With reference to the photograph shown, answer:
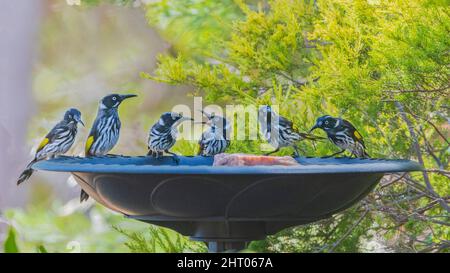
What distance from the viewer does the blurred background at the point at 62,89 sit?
215 inches

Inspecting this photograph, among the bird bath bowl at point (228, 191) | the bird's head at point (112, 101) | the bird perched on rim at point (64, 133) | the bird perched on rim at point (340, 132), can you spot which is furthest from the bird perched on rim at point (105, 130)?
the bird perched on rim at point (340, 132)

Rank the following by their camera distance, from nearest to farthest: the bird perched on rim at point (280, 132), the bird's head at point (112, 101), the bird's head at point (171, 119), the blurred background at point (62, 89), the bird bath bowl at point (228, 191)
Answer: the bird bath bowl at point (228, 191), the bird's head at point (171, 119), the bird's head at point (112, 101), the bird perched on rim at point (280, 132), the blurred background at point (62, 89)

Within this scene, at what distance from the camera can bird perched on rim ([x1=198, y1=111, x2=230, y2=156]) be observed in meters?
2.57

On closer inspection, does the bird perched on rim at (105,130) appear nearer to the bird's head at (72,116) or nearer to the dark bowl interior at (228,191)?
the bird's head at (72,116)

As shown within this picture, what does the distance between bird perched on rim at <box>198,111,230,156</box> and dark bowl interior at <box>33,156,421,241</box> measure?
0.63 meters

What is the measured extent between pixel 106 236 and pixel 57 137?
3.14 metres

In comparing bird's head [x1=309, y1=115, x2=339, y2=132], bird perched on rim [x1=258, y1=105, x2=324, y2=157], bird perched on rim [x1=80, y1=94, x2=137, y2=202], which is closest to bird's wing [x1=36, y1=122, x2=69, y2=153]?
bird perched on rim [x1=80, y1=94, x2=137, y2=202]

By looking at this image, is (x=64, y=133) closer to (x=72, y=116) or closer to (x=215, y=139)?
(x=72, y=116)

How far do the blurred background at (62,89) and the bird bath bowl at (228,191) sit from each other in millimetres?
3390

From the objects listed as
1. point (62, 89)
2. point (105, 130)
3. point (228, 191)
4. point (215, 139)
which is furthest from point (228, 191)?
point (62, 89)

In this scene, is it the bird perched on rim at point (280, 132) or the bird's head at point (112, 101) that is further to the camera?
the bird perched on rim at point (280, 132)

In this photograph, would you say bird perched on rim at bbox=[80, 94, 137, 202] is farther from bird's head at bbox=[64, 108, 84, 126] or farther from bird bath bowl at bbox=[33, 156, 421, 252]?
bird bath bowl at bbox=[33, 156, 421, 252]

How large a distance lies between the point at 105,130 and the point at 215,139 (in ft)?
1.31

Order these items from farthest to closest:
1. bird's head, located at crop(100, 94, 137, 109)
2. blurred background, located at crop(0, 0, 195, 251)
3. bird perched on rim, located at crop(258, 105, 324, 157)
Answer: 1. blurred background, located at crop(0, 0, 195, 251)
2. bird perched on rim, located at crop(258, 105, 324, 157)
3. bird's head, located at crop(100, 94, 137, 109)
